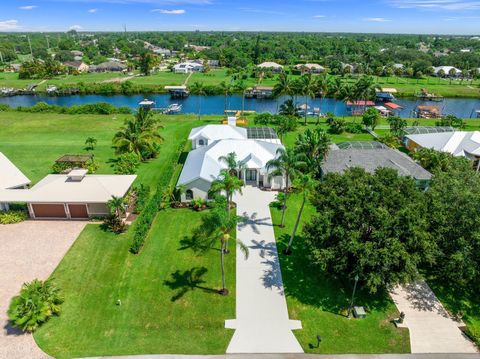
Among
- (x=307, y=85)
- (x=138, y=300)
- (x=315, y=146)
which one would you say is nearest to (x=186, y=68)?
(x=307, y=85)

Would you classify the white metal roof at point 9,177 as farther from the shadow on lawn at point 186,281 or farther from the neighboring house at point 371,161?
the neighboring house at point 371,161

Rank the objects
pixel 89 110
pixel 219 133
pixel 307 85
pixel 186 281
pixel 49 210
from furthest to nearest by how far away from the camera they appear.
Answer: pixel 89 110 < pixel 307 85 < pixel 219 133 < pixel 49 210 < pixel 186 281

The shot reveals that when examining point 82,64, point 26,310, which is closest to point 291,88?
point 26,310

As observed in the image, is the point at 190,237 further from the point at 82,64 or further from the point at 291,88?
the point at 82,64

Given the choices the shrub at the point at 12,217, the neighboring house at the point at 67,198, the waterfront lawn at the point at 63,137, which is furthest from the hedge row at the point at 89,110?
the shrub at the point at 12,217

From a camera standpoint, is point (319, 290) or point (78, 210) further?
point (78, 210)

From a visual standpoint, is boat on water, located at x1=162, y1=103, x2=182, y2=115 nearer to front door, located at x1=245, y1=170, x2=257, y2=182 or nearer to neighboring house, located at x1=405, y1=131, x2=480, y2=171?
front door, located at x1=245, y1=170, x2=257, y2=182

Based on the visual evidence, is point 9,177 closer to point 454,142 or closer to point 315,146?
point 315,146
